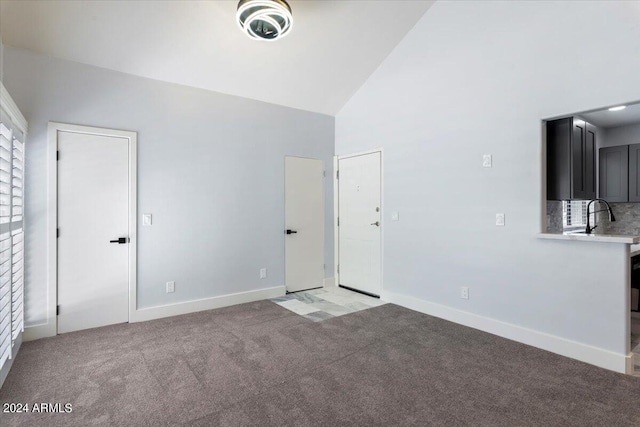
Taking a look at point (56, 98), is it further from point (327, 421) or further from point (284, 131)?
point (327, 421)

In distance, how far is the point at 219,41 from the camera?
136 inches

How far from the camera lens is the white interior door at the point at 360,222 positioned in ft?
15.1

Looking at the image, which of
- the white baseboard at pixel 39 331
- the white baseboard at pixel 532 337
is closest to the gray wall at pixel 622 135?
the white baseboard at pixel 532 337

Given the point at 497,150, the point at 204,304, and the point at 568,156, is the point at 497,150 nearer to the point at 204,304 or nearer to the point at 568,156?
the point at 568,156

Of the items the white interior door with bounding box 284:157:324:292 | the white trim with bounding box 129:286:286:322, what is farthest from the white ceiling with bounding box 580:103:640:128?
the white trim with bounding box 129:286:286:322

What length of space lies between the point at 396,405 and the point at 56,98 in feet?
13.4

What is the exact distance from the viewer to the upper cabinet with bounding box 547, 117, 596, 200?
3.00 meters

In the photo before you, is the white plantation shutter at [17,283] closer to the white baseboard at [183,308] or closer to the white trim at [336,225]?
the white baseboard at [183,308]

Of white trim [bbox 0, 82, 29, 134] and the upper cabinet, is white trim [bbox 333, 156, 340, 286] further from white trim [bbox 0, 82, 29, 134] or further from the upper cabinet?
white trim [bbox 0, 82, 29, 134]

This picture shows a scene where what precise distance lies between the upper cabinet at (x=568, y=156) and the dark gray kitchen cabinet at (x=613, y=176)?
0.34 m

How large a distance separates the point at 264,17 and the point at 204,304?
10.6 ft

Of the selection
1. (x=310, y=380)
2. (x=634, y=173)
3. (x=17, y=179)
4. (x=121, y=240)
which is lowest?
(x=310, y=380)

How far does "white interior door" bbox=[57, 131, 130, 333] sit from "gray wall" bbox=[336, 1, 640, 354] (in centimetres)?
319

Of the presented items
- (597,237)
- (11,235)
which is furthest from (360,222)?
(11,235)
